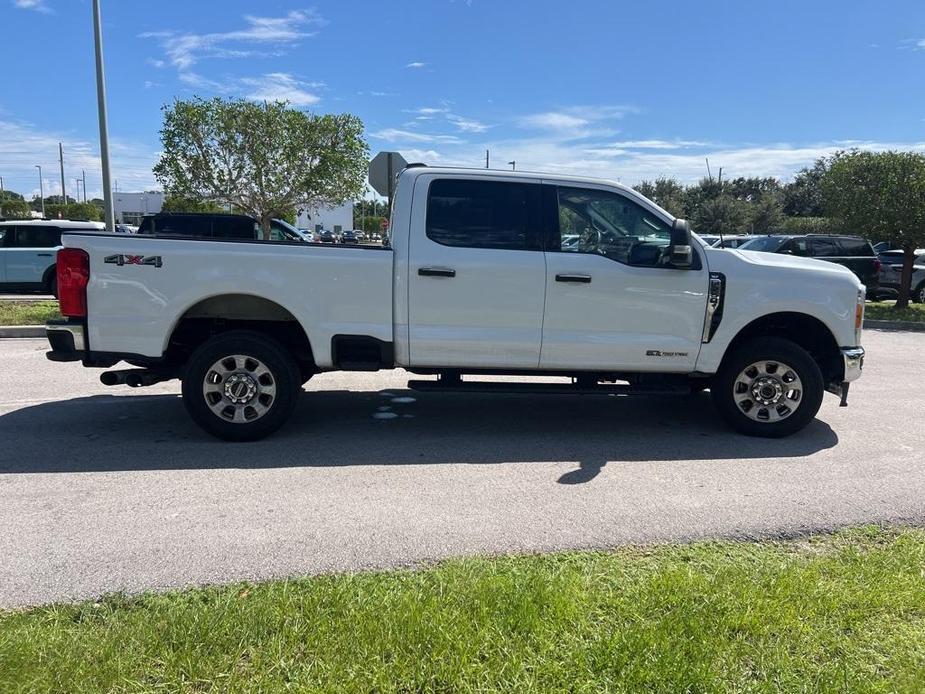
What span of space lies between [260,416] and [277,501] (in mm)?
1268

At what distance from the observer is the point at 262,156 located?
1850 cm

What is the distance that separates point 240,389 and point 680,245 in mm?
3626

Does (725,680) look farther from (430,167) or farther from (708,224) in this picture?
(708,224)

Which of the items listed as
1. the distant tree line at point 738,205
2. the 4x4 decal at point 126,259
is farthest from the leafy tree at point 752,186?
the 4x4 decal at point 126,259

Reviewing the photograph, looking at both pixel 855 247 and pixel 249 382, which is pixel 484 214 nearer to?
pixel 249 382

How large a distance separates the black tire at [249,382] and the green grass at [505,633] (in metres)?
2.36

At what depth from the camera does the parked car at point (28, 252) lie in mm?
15469

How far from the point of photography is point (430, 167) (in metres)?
5.73

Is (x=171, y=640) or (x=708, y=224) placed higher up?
(x=708, y=224)

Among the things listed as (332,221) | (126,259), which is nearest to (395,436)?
(126,259)

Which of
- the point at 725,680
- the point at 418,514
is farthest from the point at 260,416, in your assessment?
the point at 725,680

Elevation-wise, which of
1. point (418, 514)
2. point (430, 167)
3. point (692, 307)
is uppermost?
point (430, 167)

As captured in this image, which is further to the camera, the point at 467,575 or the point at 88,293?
the point at 88,293

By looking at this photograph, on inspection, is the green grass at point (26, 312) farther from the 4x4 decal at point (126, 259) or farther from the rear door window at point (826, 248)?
the rear door window at point (826, 248)
